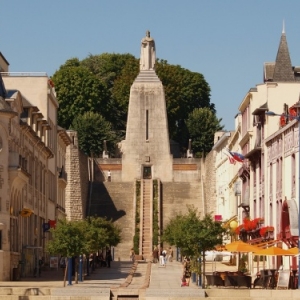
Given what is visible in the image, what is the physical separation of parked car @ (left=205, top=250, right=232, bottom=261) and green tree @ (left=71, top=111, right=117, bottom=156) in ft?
166

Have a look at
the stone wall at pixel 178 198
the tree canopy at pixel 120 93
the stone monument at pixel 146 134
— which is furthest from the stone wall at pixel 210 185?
the tree canopy at pixel 120 93

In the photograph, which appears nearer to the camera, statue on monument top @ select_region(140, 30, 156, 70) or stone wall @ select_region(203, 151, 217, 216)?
stone wall @ select_region(203, 151, 217, 216)

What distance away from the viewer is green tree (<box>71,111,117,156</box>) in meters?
142

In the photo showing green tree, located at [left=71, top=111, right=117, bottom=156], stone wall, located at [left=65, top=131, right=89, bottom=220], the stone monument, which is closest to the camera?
stone wall, located at [left=65, top=131, right=89, bottom=220]

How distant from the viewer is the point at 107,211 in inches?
4796

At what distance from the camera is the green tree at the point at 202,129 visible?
149000mm

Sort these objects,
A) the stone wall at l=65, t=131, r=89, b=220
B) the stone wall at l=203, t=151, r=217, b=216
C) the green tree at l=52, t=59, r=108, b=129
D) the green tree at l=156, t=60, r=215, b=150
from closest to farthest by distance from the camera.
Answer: the stone wall at l=65, t=131, r=89, b=220, the stone wall at l=203, t=151, r=217, b=216, the green tree at l=52, t=59, r=108, b=129, the green tree at l=156, t=60, r=215, b=150

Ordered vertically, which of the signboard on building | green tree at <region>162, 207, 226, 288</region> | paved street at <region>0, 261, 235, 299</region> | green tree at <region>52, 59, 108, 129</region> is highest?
green tree at <region>52, 59, 108, 129</region>

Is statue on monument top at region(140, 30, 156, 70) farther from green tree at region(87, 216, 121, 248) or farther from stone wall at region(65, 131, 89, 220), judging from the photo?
green tree at region(87, 216, 121, 248)

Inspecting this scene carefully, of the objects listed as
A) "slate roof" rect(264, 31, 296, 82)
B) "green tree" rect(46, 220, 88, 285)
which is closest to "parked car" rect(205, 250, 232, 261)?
"slate roof" rect(264, 31, 296, 82)

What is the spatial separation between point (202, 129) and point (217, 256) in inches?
2335

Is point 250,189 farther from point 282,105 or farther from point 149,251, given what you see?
point 149,251

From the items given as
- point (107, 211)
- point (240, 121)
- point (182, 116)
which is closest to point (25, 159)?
point (240, 121)

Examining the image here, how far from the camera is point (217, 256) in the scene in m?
90.9
